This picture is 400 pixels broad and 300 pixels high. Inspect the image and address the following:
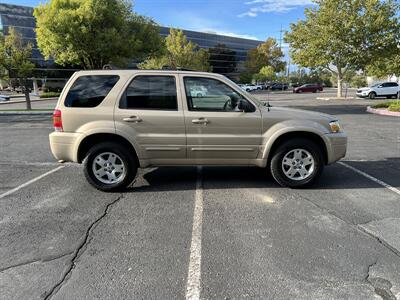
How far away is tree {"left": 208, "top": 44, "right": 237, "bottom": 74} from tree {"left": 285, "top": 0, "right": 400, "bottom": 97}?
2894 inches

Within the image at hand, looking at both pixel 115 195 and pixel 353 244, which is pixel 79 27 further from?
pixel 353 244

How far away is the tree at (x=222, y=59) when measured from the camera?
10325 centimetres

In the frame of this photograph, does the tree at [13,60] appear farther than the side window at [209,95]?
Yes

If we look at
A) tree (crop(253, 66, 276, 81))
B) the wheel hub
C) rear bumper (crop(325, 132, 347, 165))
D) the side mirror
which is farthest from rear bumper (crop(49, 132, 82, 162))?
tree (crop(253, 66, 276, 81))

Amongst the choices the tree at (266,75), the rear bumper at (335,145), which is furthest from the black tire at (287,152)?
the tree at (266,75)

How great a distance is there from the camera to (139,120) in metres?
5.29

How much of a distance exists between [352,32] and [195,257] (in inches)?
1164

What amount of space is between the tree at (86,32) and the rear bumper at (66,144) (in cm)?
1520

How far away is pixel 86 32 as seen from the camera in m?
18.9

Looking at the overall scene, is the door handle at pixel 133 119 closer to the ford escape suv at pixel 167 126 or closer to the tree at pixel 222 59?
the ford escape suv at pixel 167 126

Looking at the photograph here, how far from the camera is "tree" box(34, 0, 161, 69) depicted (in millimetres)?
18844

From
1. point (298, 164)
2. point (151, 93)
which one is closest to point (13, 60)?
point (151, 93)

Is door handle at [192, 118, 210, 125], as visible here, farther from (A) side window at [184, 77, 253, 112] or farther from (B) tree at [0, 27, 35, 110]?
(B) tree at [0, 27, 35, 110]

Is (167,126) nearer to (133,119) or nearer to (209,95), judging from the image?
(133,119)
